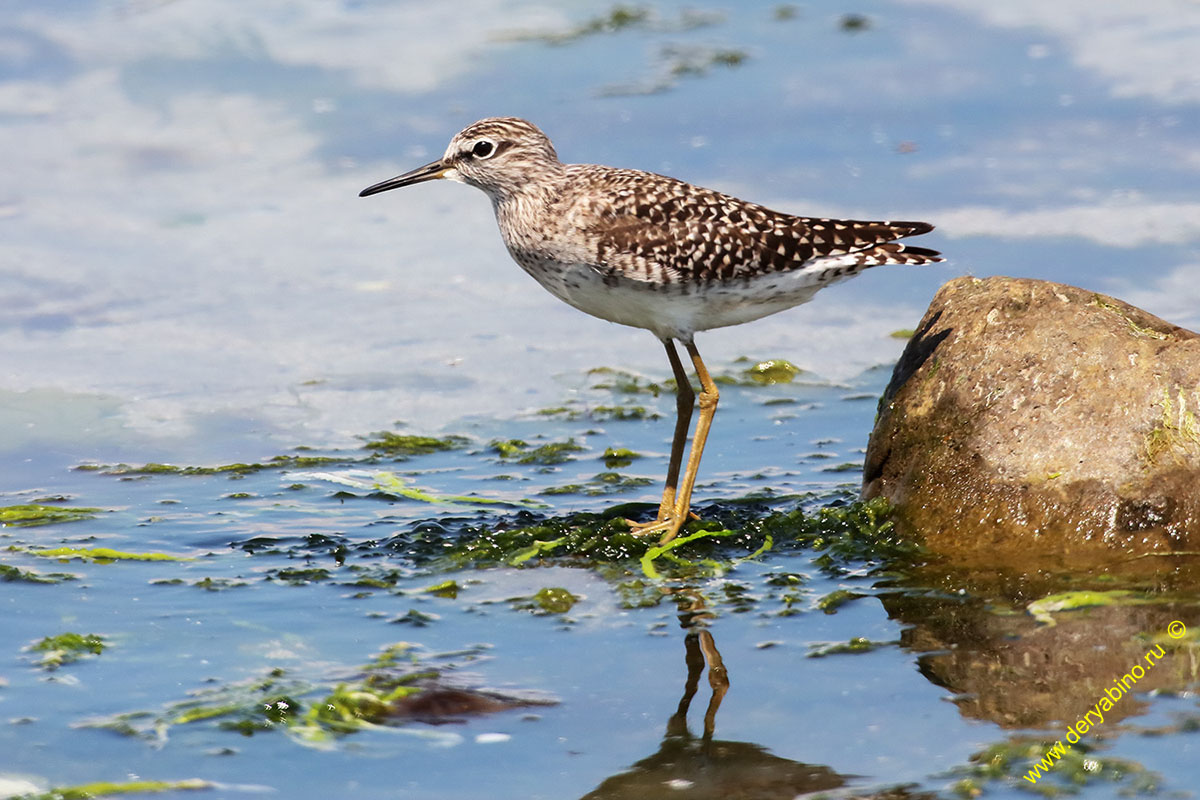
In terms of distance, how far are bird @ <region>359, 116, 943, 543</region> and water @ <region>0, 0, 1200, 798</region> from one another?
2.83ft

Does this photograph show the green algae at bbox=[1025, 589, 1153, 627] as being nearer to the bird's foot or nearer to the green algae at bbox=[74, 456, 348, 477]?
the bird's foot

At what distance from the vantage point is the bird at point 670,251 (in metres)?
7.54

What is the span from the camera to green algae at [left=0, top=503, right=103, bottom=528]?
758cm

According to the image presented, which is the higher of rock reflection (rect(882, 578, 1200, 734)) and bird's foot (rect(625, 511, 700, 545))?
bird's foot (rect(625, 511, 700, 545))

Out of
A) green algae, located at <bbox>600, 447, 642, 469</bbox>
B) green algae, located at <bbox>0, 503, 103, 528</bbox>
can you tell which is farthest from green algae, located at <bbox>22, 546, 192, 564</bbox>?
green algae, located at <bbox>600, 447, 642, 469</bbox>

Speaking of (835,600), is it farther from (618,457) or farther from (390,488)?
(390,488)

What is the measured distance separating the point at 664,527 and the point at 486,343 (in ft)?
9.54

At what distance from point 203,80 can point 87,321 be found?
396 centimetres

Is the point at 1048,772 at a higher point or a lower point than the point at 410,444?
lower

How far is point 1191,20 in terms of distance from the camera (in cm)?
1379

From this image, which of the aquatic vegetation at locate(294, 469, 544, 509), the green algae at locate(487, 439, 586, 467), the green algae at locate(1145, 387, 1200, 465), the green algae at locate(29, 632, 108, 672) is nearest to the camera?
the green algae at locate(29, 632, 108, 672)

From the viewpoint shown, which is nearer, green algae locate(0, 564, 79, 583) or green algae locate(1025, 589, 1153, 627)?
green algae locate(1025, 589, 1153, 627)

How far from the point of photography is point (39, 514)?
25.1ft

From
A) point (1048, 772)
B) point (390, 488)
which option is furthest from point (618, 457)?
point (1048, 772)
